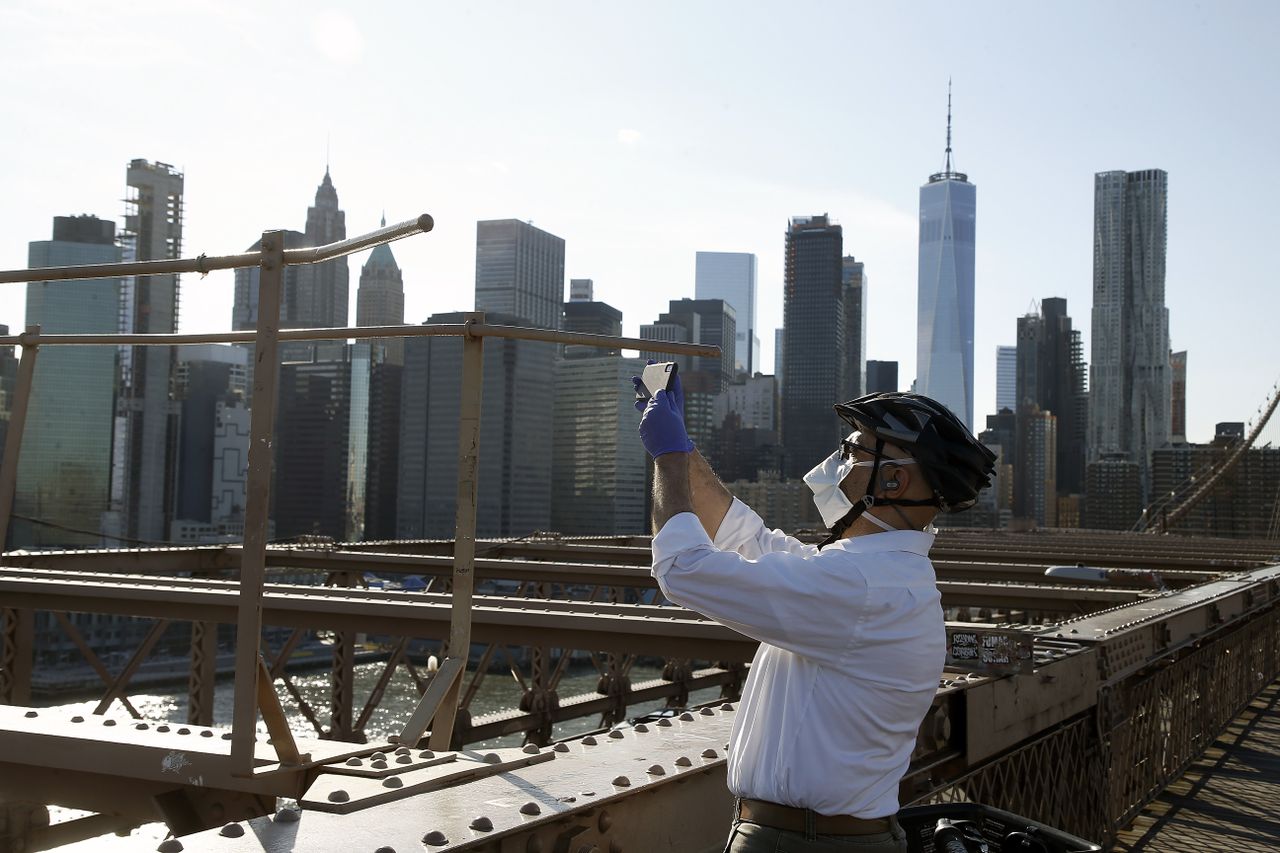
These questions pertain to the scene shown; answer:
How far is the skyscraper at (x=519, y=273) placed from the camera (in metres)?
166

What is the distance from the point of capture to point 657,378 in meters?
3.22

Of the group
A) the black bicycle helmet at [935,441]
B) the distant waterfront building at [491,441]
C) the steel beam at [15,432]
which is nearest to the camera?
the black bicycle helmet at [935,441]

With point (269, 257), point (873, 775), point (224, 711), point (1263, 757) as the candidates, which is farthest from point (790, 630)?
point (224, 711)

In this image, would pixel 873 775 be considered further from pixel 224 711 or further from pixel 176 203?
pixel 176 203

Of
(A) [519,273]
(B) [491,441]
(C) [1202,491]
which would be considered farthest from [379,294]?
(C) [1202,491]

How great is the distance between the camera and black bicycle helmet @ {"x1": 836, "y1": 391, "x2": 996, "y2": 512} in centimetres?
276

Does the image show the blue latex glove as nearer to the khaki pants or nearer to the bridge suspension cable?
the khaki pants

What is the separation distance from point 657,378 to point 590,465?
4031 inches

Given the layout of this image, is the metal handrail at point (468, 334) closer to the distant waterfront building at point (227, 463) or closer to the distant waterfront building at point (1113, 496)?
the distant waterfront building at point (227, 463)

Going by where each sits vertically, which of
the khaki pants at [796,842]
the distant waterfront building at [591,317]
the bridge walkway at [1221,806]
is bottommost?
the bridge walkway at [1221,806]

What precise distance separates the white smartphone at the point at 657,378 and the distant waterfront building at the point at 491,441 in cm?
10978

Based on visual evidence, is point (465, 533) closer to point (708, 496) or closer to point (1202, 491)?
point (708, 496)

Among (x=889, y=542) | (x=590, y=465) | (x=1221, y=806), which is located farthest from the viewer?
(x=590, y=465)

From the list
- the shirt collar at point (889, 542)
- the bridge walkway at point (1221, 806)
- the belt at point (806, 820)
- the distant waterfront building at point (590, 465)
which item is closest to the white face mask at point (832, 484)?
the shirt collar at point (889, 542)
